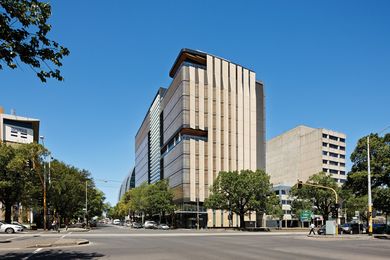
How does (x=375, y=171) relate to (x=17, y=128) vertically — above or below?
below

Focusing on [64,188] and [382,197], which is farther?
[64,188]

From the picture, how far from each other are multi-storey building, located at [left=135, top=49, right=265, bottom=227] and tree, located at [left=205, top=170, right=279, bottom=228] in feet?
62.9

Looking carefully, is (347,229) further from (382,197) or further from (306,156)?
(306,156)

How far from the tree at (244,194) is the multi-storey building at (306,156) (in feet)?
240

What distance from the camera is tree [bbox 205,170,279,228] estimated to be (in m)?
70.9

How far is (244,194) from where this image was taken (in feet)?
232

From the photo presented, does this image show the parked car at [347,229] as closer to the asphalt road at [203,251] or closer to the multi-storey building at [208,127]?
the asphalt road at [203,251]

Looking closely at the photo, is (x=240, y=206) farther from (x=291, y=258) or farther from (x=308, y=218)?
(x=291, y=258)

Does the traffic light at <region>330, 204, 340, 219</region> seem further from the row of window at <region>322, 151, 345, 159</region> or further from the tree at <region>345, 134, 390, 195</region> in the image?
the row of window at <region>322, 151, 345, 159</region>

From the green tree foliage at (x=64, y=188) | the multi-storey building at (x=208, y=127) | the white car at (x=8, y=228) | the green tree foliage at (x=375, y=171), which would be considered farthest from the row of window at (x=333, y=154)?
the white car at (x=8, y=228)

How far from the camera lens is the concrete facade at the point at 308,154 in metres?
156

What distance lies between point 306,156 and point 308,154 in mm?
1213

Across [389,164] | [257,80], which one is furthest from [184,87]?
[389,164]

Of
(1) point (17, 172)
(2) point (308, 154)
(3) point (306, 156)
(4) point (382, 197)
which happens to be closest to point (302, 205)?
(4) point (382, 197)
